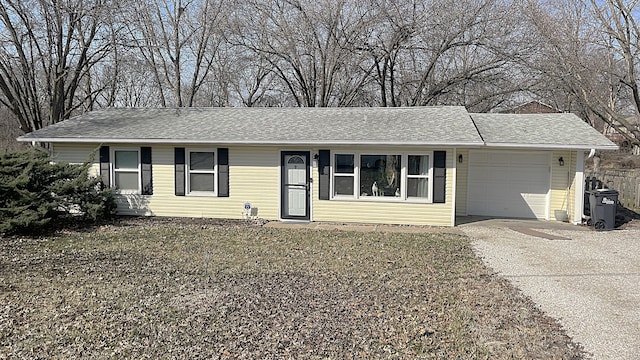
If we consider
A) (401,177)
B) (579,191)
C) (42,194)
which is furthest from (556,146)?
(42,194)

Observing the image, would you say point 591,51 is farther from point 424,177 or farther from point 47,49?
point 47,49

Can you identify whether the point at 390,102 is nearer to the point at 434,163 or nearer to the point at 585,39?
the point at 585,39

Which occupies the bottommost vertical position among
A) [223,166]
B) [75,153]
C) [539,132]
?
[223,166]

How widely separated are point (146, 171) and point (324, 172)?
16.2 ft

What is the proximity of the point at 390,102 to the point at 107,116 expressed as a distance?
1491cm

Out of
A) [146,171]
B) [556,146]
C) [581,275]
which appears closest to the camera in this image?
[581,275]

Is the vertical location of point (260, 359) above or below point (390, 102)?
below

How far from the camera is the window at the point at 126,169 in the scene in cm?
1290

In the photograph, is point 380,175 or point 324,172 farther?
point 324,172

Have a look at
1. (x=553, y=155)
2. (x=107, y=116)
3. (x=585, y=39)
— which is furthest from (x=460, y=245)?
(x=107, y=116)

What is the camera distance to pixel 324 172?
11.9 m

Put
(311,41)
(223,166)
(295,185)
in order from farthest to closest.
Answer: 1. (311,41)
2. (223,166)
3. (295,185)

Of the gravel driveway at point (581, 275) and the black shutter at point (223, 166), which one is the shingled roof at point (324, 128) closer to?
the black shutter at point (223, 166)

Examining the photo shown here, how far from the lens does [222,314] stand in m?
5.42
